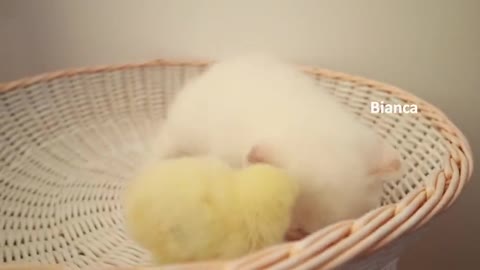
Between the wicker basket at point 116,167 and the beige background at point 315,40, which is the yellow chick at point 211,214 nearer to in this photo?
the wicker basket at point 116,167

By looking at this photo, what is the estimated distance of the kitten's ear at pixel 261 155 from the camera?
0.49 metres

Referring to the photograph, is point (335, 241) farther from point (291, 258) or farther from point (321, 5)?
point (321, 5)

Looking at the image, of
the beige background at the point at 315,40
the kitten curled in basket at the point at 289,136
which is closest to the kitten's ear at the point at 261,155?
the kitten curled in basket at the point at 289,136

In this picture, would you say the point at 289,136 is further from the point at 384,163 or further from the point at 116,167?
the point at 116,167

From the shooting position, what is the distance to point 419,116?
2.29 ft

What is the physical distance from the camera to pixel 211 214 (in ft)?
1.38

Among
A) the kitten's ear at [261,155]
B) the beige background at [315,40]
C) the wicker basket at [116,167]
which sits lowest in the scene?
the wicker basket at [116,167]

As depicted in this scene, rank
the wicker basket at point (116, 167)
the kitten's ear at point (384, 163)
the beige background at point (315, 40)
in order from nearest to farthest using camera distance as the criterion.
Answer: the wicker basket at point (116, 167) → the kitten's ear at point (384, 163) → the beige background at point (315, 40)

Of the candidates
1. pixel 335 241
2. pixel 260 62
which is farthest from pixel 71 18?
pixel 335 241

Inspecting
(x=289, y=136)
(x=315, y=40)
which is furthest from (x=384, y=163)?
(x=315, y=40)

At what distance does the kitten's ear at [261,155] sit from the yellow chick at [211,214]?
0.04 m

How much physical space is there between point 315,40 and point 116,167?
0.42 m

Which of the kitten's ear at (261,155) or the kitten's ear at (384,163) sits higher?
the kitten's ear at (261,155)

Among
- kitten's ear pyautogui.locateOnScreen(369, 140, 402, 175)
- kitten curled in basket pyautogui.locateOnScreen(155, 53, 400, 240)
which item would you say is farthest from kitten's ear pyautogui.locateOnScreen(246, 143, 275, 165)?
kitten's ear pyautogui.locateOnScreen(369, 140, 402, 175)
